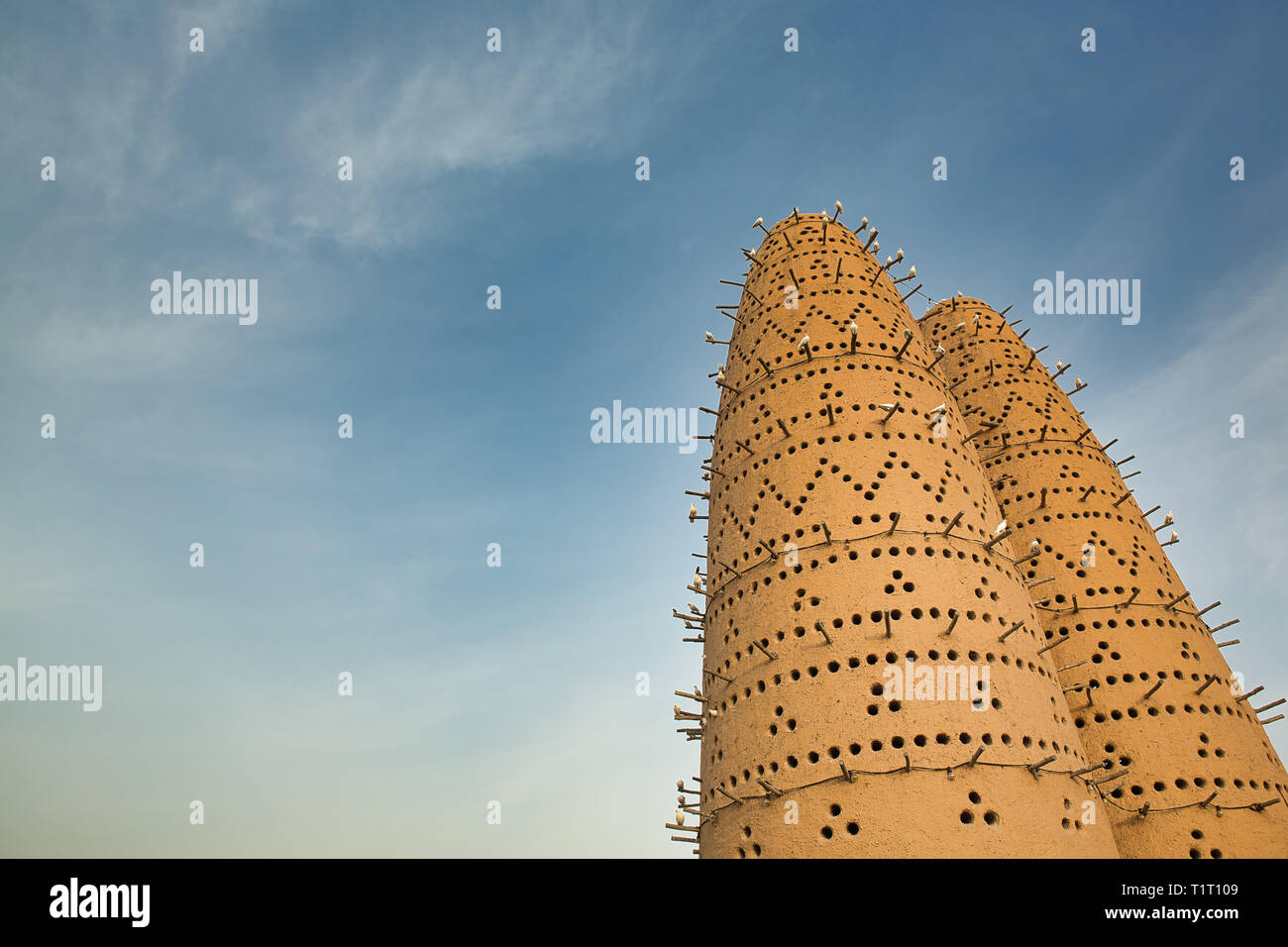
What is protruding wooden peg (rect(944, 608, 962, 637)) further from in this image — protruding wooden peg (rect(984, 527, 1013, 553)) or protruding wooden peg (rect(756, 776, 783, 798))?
protruding wooden peg (rect(756, 776, 783, 798))

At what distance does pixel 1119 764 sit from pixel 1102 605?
3.98 m

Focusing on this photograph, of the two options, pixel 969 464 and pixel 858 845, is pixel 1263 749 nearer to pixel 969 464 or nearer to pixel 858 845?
pixel 969 464

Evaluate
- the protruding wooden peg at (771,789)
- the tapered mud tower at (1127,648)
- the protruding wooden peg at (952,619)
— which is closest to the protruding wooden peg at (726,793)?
the protruding wooden peg at (771,789)

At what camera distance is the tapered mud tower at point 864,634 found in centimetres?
1287

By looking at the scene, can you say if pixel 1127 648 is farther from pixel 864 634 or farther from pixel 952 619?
pixel 864 634

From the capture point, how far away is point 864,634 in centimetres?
1427

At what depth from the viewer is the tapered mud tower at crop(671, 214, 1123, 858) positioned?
1287cm

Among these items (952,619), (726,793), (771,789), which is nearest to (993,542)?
(952,619)

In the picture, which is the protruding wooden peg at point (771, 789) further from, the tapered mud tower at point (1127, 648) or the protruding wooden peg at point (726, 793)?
the tapered mud tower at point (1127, 648)

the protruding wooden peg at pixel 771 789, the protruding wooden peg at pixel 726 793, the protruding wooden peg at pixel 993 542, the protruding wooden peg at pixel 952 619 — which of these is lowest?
the protruding wooden peg at pixel 726 793

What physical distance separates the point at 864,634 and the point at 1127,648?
974 cm

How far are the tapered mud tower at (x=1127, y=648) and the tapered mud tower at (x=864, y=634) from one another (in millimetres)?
1632
